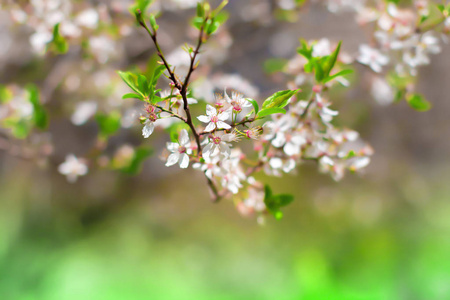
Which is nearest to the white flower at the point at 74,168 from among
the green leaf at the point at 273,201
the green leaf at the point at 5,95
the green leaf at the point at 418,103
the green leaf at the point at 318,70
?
the green leaf at the point at 5,95

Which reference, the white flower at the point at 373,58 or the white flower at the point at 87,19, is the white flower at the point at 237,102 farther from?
the white flower at the point at 87,19

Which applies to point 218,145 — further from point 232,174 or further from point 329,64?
point 329,64

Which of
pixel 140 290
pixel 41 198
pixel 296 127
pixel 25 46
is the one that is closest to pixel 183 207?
pixel 140 290

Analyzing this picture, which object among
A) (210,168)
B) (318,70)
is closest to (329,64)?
(318,70)

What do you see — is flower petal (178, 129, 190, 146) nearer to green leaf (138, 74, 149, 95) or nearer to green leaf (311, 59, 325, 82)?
green leaf (138, 74, 149, 95)

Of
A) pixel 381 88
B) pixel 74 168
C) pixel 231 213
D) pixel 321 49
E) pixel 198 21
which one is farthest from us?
pixel 231 213

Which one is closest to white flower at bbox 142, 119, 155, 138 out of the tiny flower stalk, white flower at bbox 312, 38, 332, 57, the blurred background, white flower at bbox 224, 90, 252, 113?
the tiny flower stalk
